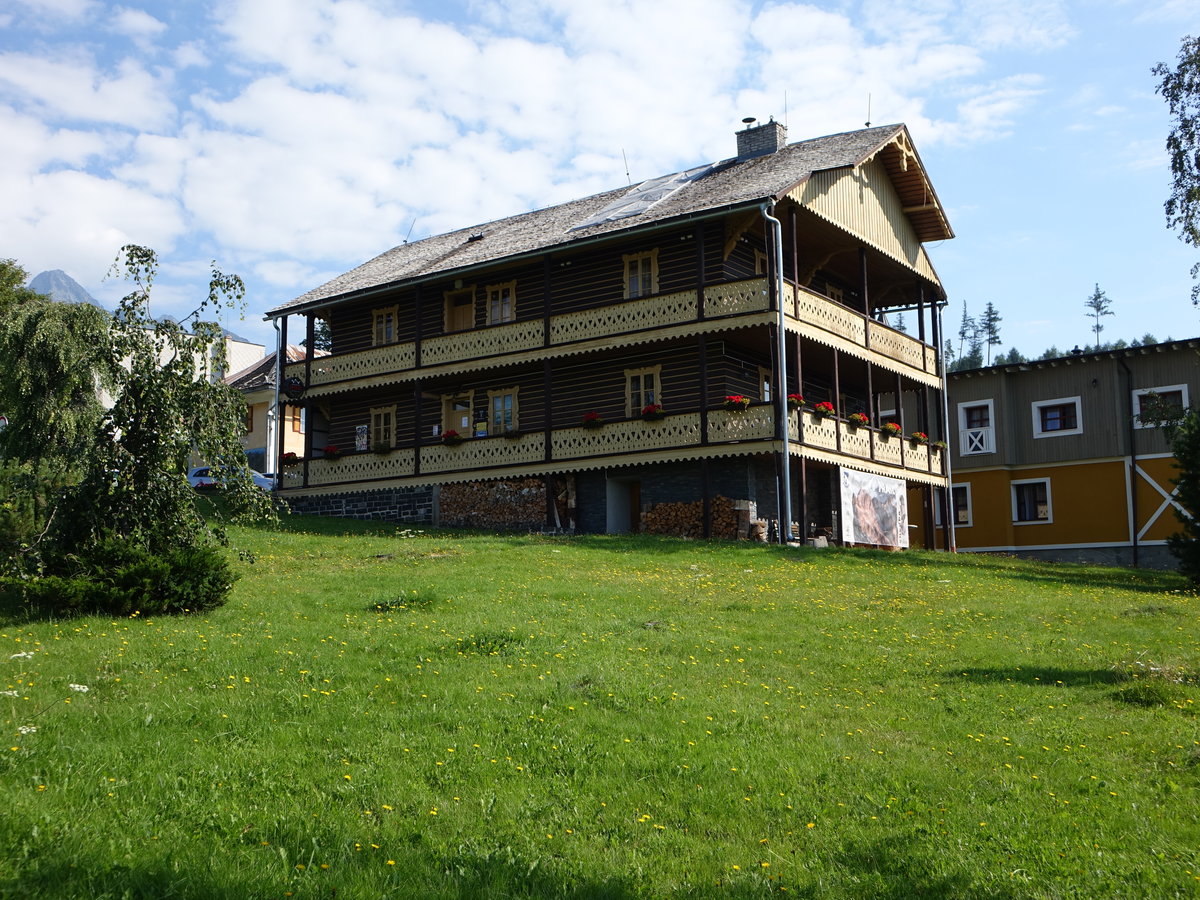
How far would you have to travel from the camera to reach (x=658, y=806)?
7.78 m

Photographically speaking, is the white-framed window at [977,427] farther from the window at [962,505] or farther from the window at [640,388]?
the window at [640,388]

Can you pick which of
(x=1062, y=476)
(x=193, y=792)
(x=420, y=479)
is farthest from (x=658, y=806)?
(x=1062, y=476)

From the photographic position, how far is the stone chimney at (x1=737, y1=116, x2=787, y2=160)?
3366 cm

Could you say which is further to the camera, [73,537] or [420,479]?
[420,479]

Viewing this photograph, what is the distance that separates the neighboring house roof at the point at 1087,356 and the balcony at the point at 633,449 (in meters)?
6.90

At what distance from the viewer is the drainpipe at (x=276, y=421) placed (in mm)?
35497

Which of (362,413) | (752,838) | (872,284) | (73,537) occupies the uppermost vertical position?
(872,284)

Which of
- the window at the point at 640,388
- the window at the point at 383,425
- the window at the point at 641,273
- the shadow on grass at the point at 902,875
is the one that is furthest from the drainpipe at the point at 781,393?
the shadow on grass at the point at 902,875

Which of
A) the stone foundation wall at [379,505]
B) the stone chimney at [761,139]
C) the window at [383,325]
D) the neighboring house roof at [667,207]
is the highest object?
the stone chimney at [761,139]

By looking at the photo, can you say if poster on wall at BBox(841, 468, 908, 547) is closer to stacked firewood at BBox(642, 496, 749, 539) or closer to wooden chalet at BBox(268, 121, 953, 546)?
wooden chalet at BBox(268, 121, 953, 546)

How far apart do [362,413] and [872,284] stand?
57.4 ft

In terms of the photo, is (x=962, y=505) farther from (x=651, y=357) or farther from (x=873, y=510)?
(x=651, y=357)

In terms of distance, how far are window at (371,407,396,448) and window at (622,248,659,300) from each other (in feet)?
31.3

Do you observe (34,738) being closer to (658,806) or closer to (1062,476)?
(658,806)
